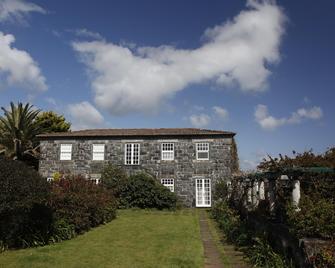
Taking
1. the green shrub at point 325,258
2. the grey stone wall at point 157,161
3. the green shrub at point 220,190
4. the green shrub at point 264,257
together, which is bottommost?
the green shrub at point 264,257

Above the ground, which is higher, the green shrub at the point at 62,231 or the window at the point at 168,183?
the window at the point at 168,183

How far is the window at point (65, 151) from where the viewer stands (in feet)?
101

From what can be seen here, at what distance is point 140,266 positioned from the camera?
9180 mm

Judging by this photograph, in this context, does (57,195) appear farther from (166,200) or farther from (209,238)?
(166,200)

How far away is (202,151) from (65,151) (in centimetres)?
1066

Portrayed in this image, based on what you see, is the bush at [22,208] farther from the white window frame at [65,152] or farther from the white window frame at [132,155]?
the white window frame at [65,152]

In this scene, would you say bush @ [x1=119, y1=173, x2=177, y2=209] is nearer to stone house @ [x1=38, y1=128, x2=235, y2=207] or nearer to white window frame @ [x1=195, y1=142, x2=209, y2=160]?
stone house @ [x1=38, y1=128, x2=235, y2=207]

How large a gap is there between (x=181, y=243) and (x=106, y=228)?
4981 mm

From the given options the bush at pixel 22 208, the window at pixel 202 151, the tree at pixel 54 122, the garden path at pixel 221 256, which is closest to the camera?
the garden path at pixel 221 256

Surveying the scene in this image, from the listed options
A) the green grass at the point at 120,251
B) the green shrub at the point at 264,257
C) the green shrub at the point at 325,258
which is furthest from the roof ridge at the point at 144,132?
the green shrub at the point at 325,258

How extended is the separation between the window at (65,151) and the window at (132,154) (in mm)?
4529

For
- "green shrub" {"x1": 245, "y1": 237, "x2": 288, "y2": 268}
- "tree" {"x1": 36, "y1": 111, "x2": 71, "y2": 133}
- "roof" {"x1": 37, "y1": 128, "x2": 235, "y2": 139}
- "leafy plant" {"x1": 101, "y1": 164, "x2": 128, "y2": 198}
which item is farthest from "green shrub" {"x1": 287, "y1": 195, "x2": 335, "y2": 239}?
"tree" {"x1": 36, "y1": 111, "x2": 71, "y2": 133}

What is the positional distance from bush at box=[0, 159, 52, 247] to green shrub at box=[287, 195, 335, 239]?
6.83 metres

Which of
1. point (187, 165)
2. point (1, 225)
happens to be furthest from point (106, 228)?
point (187, 165)
